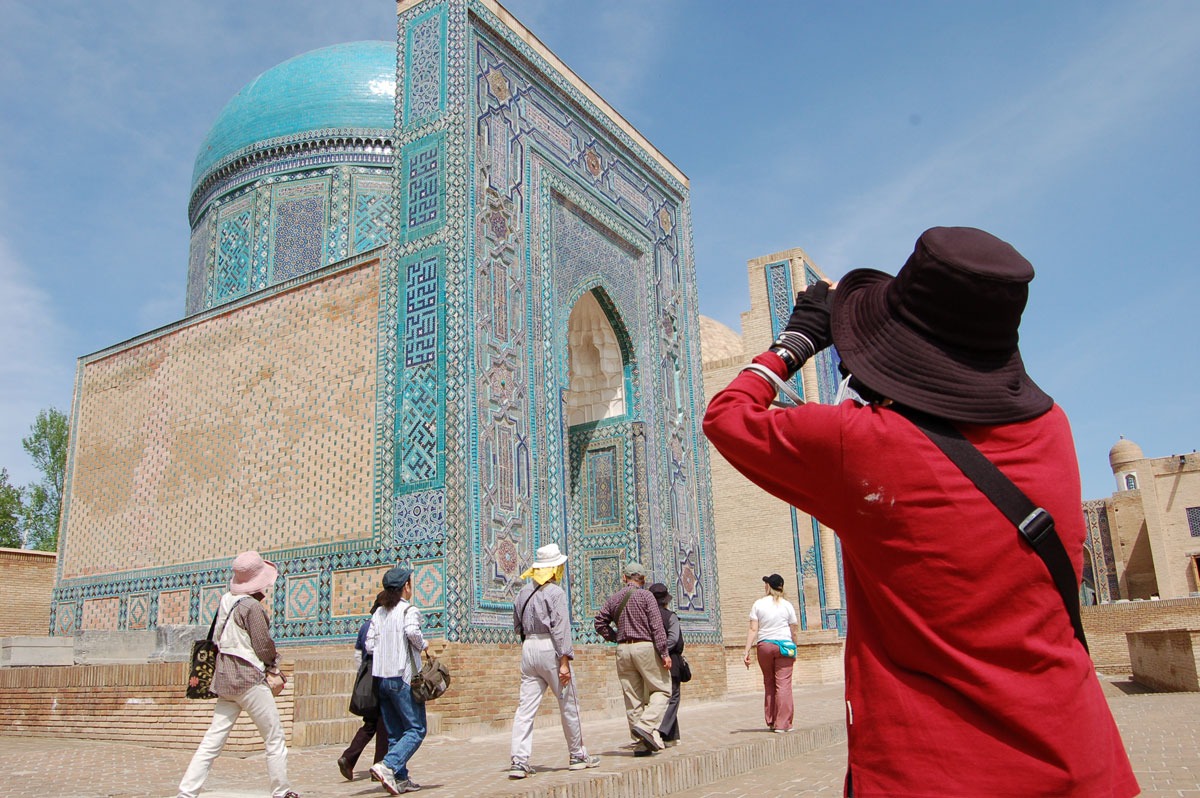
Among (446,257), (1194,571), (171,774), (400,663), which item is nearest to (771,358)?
(400,663)

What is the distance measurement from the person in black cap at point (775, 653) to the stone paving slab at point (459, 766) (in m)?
0.18

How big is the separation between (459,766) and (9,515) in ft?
78.3

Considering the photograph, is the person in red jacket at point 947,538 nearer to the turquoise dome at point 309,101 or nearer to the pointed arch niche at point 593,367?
the pointed arch niche at point 593,367

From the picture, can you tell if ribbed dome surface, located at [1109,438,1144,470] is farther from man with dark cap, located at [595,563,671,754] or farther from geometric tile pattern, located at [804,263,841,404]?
man with dark cap, located at [595,563,671,754]

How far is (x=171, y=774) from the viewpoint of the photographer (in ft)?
20.9

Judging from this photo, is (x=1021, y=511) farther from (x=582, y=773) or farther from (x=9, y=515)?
(x=9, y=515)

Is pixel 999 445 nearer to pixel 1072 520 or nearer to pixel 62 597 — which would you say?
pixel 1072 520

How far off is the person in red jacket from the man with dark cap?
16.4 feet

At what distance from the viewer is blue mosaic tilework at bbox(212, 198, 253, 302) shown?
1563 centimetres

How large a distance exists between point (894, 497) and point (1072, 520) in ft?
0.91

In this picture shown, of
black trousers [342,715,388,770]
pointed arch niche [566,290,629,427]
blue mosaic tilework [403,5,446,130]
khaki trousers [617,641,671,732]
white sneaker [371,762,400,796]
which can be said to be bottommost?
white sneaker [371,762,400,796]

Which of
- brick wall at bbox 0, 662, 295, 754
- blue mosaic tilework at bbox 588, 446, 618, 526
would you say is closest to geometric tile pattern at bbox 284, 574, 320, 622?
brick wall at bbox 0, 662, 295, 754

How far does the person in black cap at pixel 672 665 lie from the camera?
22.1 ft

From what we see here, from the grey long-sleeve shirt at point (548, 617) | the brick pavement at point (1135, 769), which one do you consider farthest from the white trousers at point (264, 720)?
the brick pavement at point (1135, 769)
